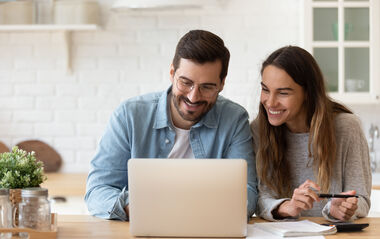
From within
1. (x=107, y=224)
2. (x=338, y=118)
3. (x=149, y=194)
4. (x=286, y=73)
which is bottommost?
(x=107, y=224)

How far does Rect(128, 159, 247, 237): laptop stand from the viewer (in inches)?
73.1

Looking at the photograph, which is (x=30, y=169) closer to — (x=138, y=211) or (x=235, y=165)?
(x=138, y=211)

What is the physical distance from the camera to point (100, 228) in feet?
6.62

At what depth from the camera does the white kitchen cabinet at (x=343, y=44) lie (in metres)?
3.87

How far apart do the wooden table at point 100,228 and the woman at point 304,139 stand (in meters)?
0.24

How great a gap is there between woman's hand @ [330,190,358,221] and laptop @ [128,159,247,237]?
1.41 ft

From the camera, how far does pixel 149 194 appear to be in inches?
73.4

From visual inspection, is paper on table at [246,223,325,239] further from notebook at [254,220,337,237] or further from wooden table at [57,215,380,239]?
wooden table at [57,215,380,239]

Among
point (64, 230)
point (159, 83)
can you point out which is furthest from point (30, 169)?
point (159, 83)

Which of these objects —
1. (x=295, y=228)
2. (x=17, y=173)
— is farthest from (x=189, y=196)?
(x=17, y=173)

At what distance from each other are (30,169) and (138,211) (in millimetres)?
361

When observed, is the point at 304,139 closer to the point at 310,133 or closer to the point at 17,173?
the point at 310,133

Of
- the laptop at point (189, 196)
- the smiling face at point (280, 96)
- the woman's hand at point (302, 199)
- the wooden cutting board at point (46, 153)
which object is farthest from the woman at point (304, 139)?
the wooden cutting board at point (46, 153)

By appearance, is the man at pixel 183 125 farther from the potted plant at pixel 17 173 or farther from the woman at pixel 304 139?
the potted plant at pixel 17 173
